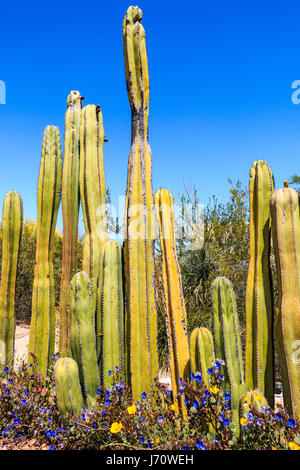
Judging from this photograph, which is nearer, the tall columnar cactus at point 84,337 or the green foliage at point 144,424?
the green foliage at point 144,424

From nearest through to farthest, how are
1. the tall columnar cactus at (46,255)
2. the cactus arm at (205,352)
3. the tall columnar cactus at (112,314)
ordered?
1. the cactus arm at (205,352)
2. the tall columnar cactus at (112,314)
3. the tall columnar cactus at (46,255)

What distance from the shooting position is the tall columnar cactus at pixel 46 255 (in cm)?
417

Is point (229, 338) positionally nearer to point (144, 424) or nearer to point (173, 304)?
point (173, 304)

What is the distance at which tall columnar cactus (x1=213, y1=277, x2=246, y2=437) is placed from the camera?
8.29ft

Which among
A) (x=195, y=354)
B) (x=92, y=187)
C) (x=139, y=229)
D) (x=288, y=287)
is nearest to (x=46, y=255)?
(x=92, y=187)

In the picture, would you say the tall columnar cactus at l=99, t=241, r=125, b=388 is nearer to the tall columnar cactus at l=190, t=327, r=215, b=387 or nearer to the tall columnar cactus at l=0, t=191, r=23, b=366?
the tall columnar cactus at l=190, t=327, r=215, b=387

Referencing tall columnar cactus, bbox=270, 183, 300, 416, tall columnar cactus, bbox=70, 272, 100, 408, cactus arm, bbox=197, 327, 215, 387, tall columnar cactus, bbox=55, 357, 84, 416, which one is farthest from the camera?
tall columnar cactus, bbox=70, 272, 100, 408

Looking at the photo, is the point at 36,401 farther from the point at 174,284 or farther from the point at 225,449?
the point at 225,449

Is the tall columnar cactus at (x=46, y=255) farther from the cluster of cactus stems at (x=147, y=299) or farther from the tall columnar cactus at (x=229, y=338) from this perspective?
the tall columnar cactus at (x=229, y=338)

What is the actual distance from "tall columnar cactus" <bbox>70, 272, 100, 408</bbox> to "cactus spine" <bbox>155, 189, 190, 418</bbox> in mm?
649

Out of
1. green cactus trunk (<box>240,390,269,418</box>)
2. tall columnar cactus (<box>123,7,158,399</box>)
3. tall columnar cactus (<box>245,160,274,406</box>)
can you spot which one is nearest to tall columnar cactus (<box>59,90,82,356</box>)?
tall columnar cactus (<box>123,7,158,399</box>)

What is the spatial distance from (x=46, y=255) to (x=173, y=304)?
2001mm

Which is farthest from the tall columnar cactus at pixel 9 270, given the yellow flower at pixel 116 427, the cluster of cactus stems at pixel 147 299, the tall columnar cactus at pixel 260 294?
the tall columnar cactus at pixel 260 294

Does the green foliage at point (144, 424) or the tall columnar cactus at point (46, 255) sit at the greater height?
the tall columnar cactus at point (46, 255)
